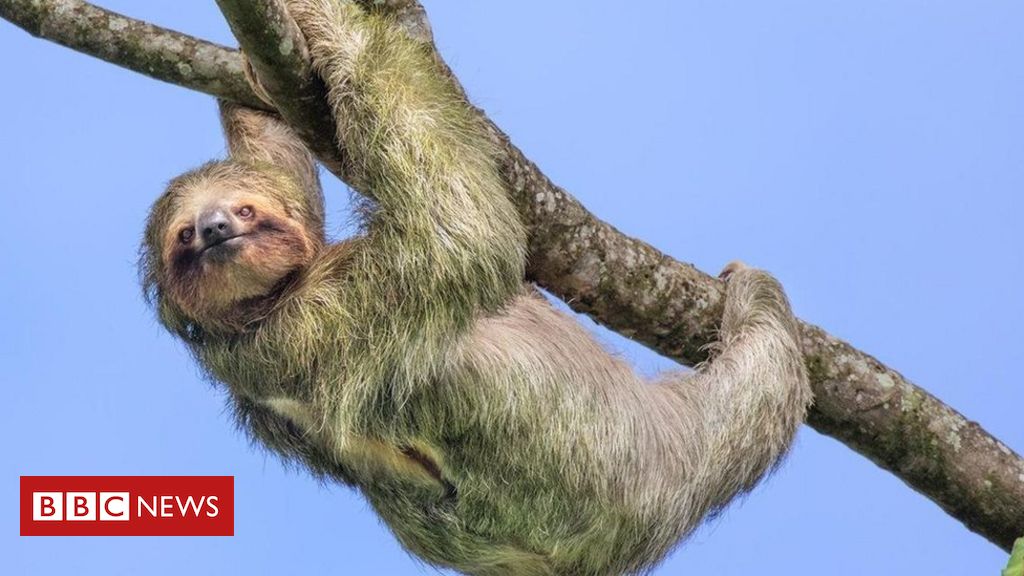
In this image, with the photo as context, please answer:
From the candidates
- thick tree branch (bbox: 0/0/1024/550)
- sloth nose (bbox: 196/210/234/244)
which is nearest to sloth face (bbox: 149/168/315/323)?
sloth nose (bbox: 196/210/234/244)

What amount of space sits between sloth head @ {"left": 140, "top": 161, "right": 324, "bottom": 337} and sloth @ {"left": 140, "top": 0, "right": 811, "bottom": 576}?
0.01 m

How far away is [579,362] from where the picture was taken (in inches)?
359

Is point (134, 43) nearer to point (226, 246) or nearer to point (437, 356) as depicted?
point (226, 246)

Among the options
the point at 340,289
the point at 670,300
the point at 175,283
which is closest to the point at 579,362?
the point at 670,300

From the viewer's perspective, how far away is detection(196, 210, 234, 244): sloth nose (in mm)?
8367

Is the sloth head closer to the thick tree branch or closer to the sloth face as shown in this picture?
the sloth face

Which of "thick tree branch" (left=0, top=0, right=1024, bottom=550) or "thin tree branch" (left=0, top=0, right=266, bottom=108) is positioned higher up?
"thin tree branch" (left=0, top=0, right=266, bottom=108)

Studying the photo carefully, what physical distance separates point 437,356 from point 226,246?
134cm

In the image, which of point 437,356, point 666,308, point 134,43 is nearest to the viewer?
point 437,356

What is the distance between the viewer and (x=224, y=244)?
329 inches

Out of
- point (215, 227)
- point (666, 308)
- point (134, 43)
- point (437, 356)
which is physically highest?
point (134, 43)

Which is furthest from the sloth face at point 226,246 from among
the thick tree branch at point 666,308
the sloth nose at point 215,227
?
the thick tree branch at point 666,308

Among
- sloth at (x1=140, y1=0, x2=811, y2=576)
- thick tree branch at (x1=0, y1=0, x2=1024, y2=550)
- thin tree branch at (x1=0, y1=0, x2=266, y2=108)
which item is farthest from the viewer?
thin tree branch at (x1=0, y1=0, x2=266, y2=108)


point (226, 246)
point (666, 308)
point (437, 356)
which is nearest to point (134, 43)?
point (226, 246)
